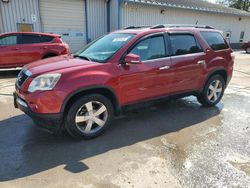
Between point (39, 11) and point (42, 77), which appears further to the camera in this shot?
point (39, 11)

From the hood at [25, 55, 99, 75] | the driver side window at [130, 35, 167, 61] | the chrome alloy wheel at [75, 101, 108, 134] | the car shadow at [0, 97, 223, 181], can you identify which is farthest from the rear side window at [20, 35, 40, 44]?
the chrome alloy wheel at [75, 101, 108, 134]

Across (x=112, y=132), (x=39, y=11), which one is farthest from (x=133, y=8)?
(x=112, y=132)

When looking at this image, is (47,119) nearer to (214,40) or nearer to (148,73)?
(148,73)

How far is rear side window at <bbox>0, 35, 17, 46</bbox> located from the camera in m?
8.90

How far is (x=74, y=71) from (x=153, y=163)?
1.80 m

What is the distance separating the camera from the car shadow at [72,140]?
320cm

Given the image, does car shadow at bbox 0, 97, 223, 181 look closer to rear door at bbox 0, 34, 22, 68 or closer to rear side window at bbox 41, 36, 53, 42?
rear door at bbox 0, 34, 22, 68

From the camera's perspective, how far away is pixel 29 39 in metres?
9.38

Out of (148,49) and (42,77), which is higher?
(148,49)

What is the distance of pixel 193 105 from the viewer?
5812 mm

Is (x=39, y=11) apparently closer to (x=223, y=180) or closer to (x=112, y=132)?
(x=112, y=132)

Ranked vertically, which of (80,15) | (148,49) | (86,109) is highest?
(80,15)

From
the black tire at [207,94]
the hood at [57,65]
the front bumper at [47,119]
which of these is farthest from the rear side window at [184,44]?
the front bumper at [47,119]

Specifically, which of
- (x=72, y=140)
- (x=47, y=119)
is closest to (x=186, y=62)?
(x=72, y=140)
